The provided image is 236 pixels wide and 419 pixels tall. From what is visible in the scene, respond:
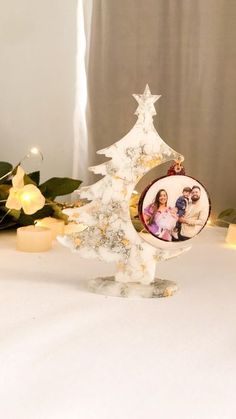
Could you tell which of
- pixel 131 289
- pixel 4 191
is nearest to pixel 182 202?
pixel 131 289

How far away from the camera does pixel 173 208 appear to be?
759mm

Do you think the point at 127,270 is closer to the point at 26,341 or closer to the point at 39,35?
the point at 26,341

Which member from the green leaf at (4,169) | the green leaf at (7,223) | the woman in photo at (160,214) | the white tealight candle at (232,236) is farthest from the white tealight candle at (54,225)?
the woman in photo at (160,214)

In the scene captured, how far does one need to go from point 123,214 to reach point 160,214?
6 centimetres

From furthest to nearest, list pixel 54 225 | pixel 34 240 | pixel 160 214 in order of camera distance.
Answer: pixel 54 225, pixel 34 240, pixel 160 214

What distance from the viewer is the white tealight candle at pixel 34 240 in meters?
1.09

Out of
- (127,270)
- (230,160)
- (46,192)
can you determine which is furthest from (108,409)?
(230,160)

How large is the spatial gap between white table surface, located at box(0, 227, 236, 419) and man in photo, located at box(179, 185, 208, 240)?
93mm

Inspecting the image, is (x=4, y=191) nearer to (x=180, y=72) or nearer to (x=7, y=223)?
(x=7, y=223)

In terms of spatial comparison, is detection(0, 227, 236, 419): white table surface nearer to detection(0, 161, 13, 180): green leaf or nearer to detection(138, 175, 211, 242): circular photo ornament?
detection(138, 175, 211, 242): circular photo ornament

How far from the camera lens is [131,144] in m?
0.80

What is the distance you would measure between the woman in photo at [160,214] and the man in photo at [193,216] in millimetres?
14

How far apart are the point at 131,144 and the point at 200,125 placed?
0.70 meters

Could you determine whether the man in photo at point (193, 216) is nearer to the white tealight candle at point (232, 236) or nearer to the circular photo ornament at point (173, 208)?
the circular photo ornament at point (173, 208)
